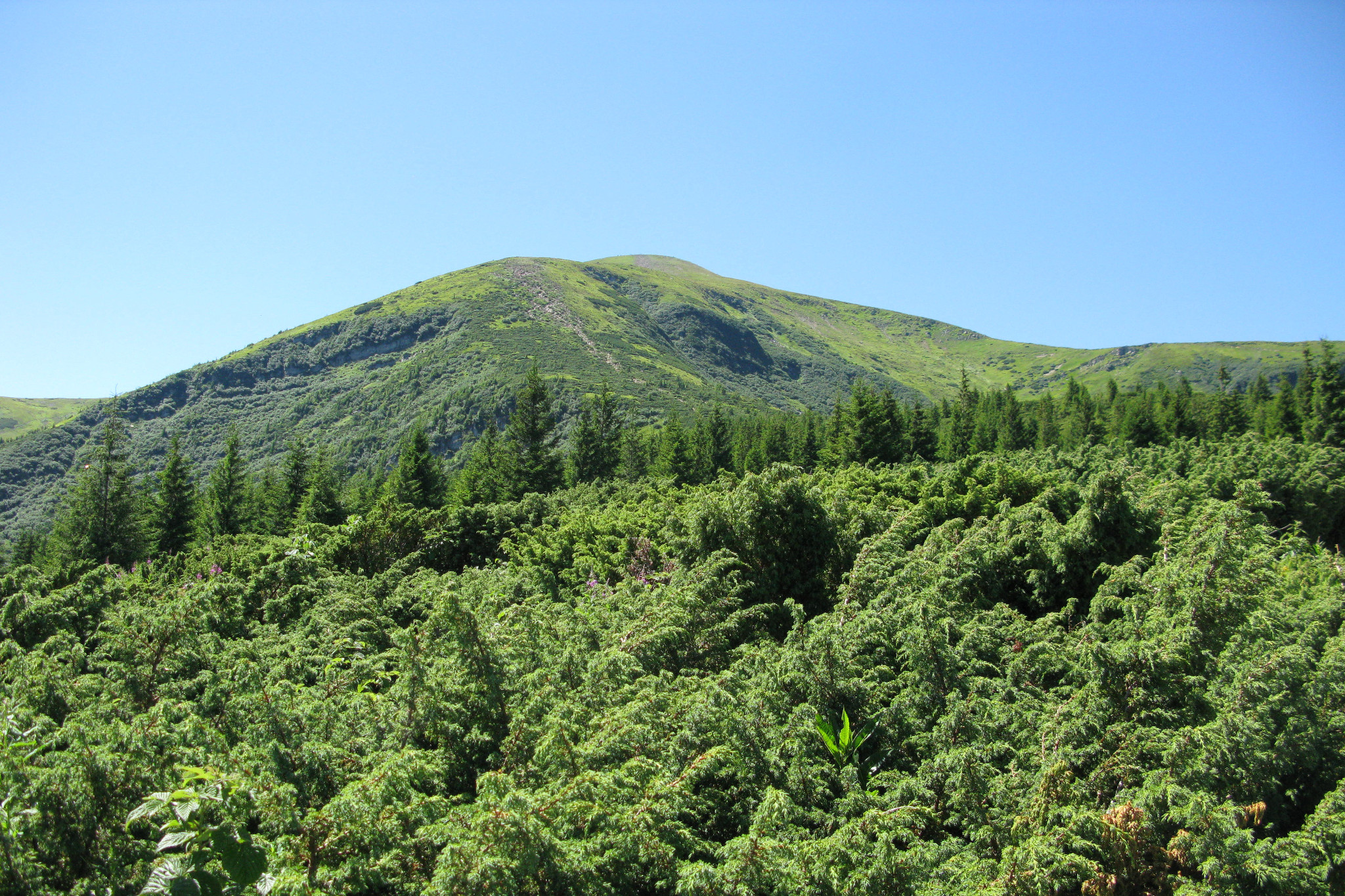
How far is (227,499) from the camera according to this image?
32.0 m

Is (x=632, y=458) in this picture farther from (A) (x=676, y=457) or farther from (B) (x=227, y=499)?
(B) (x=227, y=499)

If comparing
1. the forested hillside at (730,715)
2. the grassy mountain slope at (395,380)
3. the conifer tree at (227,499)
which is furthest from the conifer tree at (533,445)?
the grassy mountain slope at (395,380)

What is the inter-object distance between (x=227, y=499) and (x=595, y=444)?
2284 cm

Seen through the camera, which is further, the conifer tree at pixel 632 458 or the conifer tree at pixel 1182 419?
the conifer tree at pixel 1182 419

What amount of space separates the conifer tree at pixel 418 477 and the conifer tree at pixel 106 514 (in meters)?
11.1

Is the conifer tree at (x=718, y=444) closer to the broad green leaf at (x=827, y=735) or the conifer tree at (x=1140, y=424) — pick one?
the conifer tree at (x=1140, y=424)

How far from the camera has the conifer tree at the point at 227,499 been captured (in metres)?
31.4

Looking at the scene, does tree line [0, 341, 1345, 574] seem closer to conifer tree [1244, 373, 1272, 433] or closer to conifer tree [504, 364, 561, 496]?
conifer tree [504, 364, 561, 496]

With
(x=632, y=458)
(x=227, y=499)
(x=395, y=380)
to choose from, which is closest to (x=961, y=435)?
(x=632, y=458)

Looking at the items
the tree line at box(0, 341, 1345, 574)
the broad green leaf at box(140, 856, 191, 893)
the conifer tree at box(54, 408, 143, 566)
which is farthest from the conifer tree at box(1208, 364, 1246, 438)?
the conifer tree at box(54, 408, 143, 566)

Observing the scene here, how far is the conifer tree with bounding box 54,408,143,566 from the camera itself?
2670 centimetres

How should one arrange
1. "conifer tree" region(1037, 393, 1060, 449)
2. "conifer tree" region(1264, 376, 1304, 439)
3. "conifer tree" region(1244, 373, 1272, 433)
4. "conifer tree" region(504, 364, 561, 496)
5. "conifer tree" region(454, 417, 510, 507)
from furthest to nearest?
"conifer tree" region(1037, 393, 1060, 449), "conifer tree" region(1244, 373, 1272, 433), "conifer tree" region(1264, 376, 1304, 439), "conifer tree" region(504, 364, 561, 496), "conifer tree" region(454, 417, 510, 507)

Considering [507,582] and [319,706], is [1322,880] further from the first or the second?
[507,582]

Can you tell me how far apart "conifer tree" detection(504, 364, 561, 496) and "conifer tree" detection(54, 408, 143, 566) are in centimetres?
1666
